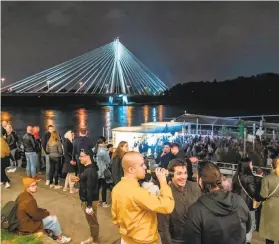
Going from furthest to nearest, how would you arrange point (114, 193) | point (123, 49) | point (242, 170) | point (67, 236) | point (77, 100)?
point (77, 100) < point (123, 49) < point (67, 236) < point (242, 170) < point (114, 193)

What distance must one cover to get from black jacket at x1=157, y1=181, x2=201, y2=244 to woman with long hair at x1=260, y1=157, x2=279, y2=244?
3.48ft

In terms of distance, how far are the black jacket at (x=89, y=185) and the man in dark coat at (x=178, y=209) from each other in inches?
65.8

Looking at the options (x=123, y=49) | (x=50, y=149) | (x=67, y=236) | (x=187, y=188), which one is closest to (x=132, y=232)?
(x=187, y=188)

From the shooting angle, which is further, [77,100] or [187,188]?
[77,100]

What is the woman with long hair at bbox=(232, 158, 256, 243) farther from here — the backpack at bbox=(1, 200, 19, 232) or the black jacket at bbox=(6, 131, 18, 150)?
the black jacket at bbox=(6, 131, 18, 150)

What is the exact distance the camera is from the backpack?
4.61m

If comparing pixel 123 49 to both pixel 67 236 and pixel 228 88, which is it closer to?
pixel 228 88

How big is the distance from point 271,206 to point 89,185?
7.33 ft

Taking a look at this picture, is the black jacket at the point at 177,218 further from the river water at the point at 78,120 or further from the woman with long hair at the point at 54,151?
the river water at the point at 78,120

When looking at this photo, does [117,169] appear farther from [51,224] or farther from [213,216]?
[213,216]

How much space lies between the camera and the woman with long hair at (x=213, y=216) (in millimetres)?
2451

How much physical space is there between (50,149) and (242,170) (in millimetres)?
4416

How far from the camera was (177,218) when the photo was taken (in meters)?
3.07

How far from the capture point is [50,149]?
290 inches
